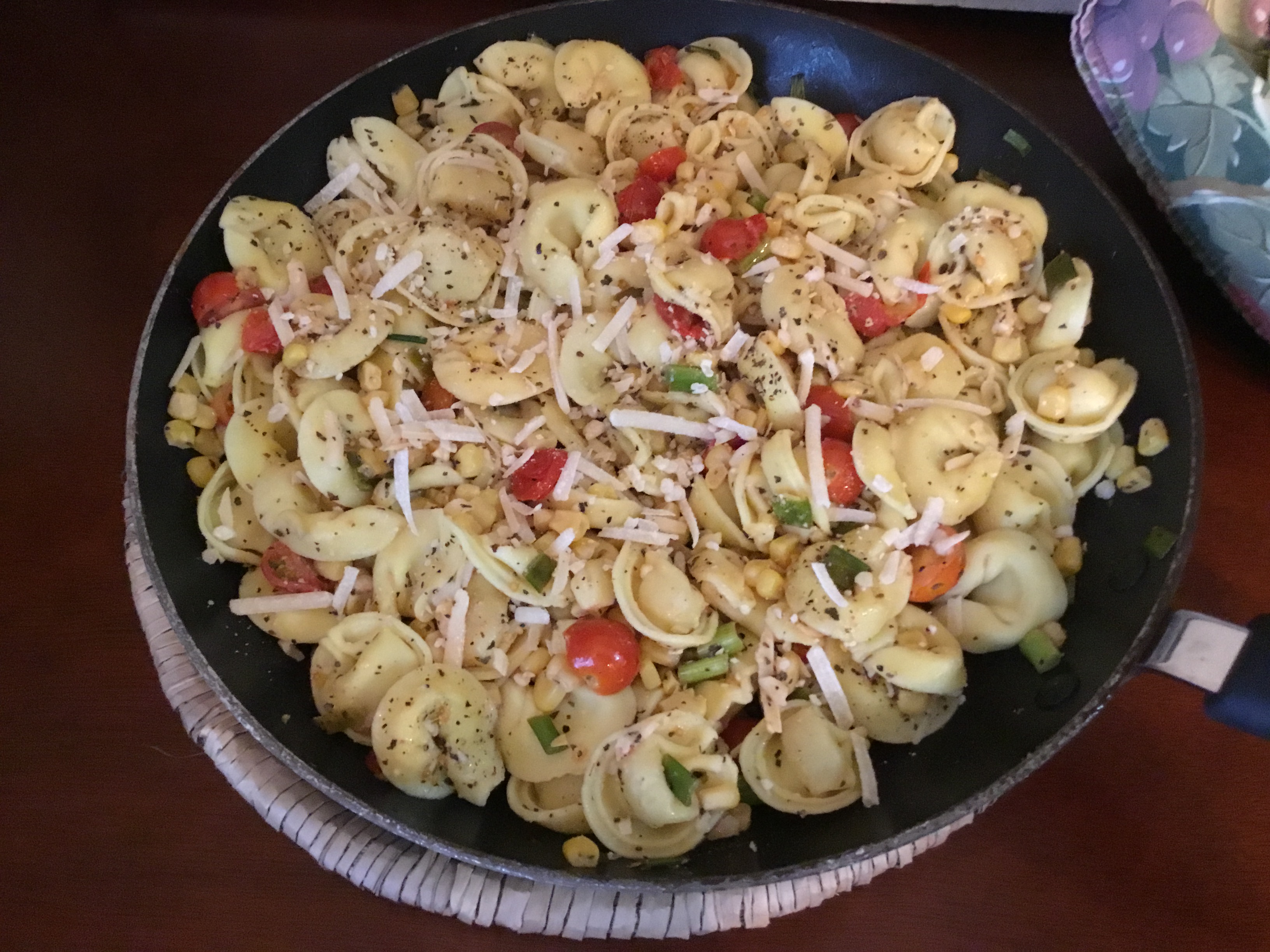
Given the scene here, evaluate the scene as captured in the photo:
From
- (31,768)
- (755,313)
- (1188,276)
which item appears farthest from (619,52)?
(31,768)

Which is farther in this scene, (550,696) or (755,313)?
(755,313)

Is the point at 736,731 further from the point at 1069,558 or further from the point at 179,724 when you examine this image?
the point at 179,724

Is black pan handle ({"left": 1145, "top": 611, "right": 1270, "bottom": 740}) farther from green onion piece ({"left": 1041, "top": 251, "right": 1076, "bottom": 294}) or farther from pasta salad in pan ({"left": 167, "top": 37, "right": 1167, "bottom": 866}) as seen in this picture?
green onion piece ({"left": 1041, "top": 251, "right": 1076, "bottom": 294})

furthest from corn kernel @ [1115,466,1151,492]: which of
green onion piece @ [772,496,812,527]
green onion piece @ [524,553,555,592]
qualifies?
green onion piece @ [524,553,555,592]

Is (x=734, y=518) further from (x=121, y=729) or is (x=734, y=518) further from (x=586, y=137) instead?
(x=121, y=729)

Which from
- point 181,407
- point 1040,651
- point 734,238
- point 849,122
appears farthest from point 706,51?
point 1040,651

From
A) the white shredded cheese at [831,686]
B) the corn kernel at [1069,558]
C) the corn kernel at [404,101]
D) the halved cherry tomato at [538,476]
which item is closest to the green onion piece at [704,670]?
the white shredded cheese at [831,686]
